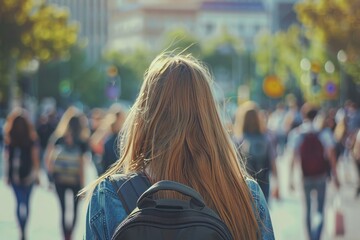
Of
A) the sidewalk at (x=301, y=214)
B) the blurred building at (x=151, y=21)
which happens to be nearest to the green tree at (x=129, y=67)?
the blurred building at (x=151, y=21)

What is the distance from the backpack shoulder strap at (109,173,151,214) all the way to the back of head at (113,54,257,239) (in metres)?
0.04

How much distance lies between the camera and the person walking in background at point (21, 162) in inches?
461

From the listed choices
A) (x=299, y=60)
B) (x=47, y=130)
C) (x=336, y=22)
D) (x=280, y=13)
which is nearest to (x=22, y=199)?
(x=47, y=130)

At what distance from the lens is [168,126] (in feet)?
11.0

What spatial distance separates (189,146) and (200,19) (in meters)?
163

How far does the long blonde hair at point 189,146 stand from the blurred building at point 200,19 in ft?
526

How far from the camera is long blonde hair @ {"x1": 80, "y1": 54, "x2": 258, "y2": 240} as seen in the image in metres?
3.30

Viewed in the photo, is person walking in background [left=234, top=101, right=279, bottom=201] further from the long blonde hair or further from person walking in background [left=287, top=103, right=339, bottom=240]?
the long blonde hair

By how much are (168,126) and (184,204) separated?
362 millimetres

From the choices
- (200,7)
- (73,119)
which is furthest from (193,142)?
(200,7)

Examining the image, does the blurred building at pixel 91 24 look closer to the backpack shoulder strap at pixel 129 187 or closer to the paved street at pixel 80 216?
the paved street at pixel 80 216

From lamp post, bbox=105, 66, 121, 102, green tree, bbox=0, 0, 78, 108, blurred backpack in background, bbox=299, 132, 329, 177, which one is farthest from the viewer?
green tree, bbox=0, 0, 78, 108

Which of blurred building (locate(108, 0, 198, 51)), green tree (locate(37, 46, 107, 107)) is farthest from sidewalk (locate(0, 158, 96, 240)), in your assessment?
blurred building (locate(108, 0, 198, 51))

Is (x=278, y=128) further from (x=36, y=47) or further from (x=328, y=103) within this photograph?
(x=328, y=103)
